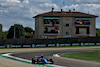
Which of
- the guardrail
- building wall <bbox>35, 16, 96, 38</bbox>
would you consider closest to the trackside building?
building wall <bbox>35, 16, 96, 38</bbox>

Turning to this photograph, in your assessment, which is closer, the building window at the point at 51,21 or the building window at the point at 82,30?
the building window at the point at 51,21

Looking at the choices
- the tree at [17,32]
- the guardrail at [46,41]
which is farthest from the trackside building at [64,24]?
the tree at [17,32]

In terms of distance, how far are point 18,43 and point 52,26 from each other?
26.5 m

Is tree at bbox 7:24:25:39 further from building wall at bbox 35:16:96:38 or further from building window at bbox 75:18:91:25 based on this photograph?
building window at bbox 75:18:91:25

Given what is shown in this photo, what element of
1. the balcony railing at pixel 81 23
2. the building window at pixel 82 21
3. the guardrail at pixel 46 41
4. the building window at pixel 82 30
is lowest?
the guardrail at pixel 46 41

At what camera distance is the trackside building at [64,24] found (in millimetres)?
80875

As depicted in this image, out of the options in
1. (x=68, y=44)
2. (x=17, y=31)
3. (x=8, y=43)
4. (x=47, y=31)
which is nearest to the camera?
(x=8, y=43)

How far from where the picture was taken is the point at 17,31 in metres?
115

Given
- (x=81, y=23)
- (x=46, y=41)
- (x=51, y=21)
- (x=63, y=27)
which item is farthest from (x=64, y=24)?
(x=46, y=41)

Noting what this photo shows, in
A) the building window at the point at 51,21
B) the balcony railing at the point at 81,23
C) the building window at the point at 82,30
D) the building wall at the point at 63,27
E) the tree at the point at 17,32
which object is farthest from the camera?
the tree at the point at 17,32

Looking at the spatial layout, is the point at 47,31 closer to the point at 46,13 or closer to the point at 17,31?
the point at 46,13

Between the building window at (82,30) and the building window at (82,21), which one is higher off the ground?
the building window at (82,21)

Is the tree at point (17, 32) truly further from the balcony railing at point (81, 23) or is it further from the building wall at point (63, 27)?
the balcony railing at point (81, 23)

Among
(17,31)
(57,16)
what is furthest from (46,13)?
(17,31)
